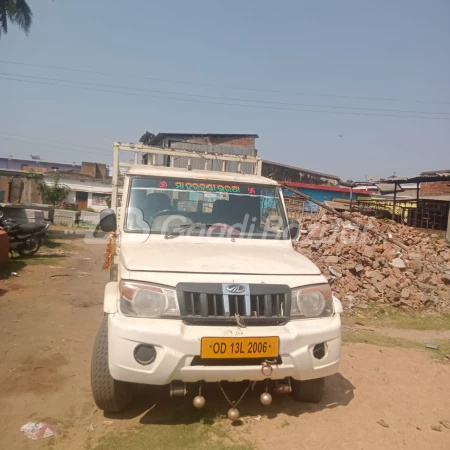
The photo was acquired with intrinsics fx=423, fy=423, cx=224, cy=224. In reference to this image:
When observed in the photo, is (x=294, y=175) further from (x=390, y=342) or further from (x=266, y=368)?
(x=266, y=368)

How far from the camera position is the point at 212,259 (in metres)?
3.36

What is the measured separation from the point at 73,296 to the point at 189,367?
199 inches

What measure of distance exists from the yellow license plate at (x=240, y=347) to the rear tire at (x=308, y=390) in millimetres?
744

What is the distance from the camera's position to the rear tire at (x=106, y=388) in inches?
125

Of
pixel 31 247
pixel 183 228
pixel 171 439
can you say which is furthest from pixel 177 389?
pixel 31 247

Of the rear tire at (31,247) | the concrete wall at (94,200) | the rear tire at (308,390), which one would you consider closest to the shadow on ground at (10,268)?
the rear tire at (31,247)

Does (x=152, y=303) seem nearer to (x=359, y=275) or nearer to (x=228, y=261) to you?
(x=228, y=261)

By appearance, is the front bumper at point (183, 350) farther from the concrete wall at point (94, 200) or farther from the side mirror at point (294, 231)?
the concrete wall at point (94, 200)

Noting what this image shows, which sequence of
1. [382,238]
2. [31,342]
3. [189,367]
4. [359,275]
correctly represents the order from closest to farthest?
[189,367] → [31,342] → [359,275] → [382,238]

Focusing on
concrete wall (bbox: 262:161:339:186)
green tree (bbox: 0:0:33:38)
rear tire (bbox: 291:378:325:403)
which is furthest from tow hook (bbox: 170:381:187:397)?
concrete wall (bbox: 262:161:339:186)

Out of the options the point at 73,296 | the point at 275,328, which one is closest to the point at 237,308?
the point at 275,328

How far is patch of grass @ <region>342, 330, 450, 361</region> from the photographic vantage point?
5715mm

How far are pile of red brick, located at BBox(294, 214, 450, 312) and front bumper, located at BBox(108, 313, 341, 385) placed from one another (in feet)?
17.0

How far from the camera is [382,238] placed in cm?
1127
